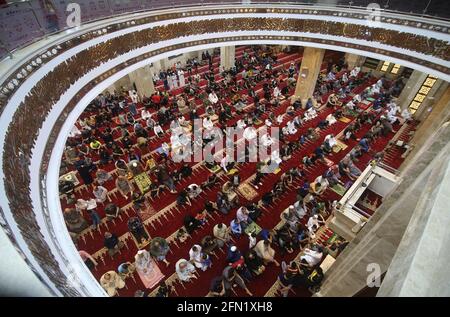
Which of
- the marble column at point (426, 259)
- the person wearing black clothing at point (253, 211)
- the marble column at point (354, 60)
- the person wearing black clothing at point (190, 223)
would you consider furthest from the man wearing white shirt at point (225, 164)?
the marble column at point (354, 60)

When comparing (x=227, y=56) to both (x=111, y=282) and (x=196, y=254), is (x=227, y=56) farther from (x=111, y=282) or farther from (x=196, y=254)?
(x=111, y=282)

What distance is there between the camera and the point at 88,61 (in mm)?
6789

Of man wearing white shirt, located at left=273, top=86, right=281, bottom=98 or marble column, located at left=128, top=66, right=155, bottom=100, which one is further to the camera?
man wearing white shirt, located at left=273, top=86, right=281, bottom=98

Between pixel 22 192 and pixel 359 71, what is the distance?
1788cm

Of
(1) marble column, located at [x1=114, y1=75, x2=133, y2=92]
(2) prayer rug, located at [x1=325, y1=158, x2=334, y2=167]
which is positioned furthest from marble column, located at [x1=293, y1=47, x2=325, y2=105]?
(1) marble column, located at [x1=114, y1=75, x2=133, y2=92]

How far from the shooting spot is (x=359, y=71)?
15609mm

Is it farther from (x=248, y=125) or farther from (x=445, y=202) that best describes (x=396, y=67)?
(x=445, y=202)

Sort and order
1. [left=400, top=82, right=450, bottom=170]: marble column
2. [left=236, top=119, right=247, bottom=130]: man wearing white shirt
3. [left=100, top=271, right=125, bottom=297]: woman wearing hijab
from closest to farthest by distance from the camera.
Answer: [left=100, top=271, right=125, bottom=297]: woman wearing hijab, [left=400, top=82, right=450, bottom=170]: marble column, [left=236, top=119, right=247, bottom=130]: man wearing white shirt

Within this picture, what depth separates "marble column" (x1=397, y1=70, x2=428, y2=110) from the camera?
440 inches

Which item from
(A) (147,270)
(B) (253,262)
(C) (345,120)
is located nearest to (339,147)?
(C) (345,120)

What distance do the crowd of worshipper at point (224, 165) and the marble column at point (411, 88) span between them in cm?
57

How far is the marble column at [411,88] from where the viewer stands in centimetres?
1117

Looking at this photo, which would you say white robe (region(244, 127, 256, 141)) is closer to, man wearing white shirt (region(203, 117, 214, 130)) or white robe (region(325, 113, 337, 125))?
man wearing white shirt (region(203, 117, 214, 130))

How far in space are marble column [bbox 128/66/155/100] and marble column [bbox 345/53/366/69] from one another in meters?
12.8
